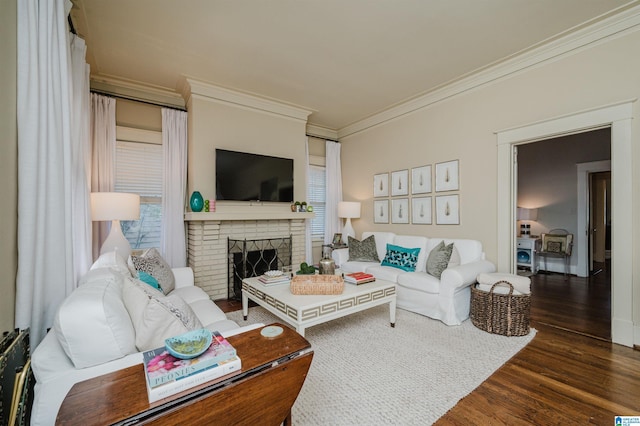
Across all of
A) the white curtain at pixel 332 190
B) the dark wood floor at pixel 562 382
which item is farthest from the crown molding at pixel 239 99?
the dark wood floor at pixel 562 382

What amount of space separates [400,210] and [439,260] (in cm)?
139

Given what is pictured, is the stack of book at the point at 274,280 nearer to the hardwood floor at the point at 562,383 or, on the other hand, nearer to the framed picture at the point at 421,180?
the hardwood floor at the point at 562,383

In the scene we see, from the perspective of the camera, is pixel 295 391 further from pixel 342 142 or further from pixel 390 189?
pixel 342 142

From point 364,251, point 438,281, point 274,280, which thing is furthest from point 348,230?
point 274,280

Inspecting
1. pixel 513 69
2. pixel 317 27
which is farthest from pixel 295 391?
pixel 513 69

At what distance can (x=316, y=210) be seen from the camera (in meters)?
5.41

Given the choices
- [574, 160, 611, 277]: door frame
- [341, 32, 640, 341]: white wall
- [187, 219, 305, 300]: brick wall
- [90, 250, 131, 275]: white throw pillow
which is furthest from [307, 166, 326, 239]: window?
[574, 160, 611, 277]: door frame

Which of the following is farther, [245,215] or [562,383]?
[245,215]

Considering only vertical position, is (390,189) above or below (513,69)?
below

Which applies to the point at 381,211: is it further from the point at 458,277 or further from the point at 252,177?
the point at 252,177

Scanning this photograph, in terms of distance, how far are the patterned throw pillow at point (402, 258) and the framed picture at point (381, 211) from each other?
34.2 inches

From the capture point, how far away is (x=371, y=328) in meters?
2.82

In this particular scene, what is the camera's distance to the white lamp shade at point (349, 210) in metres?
4.99

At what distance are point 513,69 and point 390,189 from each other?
2.17m
